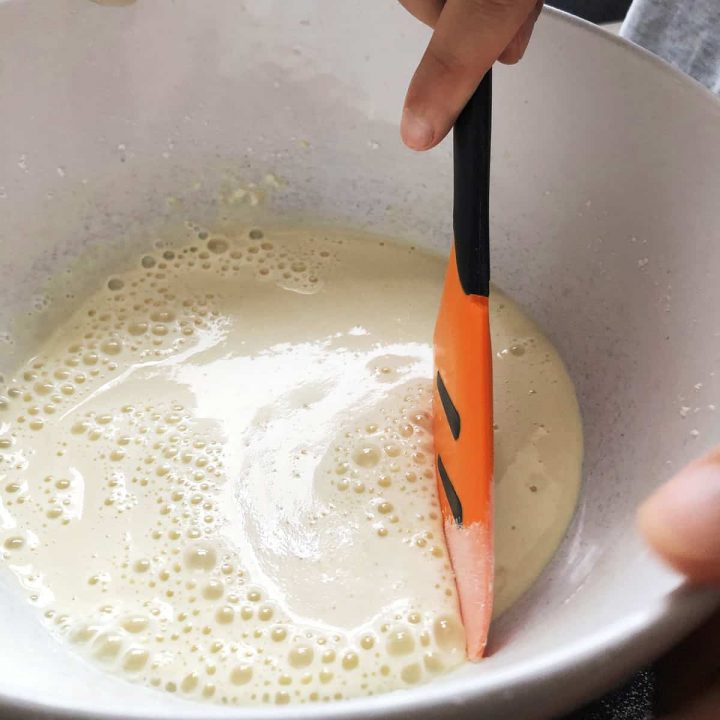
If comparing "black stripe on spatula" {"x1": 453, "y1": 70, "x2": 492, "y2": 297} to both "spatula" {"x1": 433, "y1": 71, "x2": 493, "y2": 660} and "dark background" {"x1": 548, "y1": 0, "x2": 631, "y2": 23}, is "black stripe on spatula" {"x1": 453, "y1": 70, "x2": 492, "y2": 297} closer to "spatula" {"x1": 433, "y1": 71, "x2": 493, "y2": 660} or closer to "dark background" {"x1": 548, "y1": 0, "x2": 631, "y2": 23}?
"spatula" {"x1": 433, "y1": 71, "x2": 493, "y2": 660}

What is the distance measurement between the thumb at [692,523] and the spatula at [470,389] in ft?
0.58

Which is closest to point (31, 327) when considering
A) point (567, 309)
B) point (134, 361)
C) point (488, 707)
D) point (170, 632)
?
point (134, 361)

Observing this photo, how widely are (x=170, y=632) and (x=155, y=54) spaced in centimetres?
57

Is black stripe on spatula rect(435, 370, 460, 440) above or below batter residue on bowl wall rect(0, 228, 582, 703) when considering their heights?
above

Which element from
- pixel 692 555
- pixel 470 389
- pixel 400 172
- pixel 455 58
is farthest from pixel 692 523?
pixel 400 172

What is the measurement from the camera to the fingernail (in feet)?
2.23

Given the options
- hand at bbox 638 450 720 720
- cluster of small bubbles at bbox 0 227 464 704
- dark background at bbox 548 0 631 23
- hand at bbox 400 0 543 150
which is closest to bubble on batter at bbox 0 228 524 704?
cluster of small bubbles at bbox 0 227 464 704

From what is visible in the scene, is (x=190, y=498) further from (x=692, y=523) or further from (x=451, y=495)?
(x=692, y=523)

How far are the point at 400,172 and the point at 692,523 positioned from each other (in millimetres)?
605

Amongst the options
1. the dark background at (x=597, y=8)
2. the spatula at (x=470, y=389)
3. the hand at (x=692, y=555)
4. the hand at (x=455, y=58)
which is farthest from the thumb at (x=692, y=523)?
the dark background at (x=597, y=8)

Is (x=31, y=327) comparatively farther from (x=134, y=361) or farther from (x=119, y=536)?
(x=119, y=536)

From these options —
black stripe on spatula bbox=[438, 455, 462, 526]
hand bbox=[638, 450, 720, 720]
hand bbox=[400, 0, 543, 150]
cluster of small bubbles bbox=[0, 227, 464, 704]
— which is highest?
hand bbox=[400, 0, 543, 150]

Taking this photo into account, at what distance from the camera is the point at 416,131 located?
688 millimetres

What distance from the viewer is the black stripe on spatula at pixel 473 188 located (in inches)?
26.6
